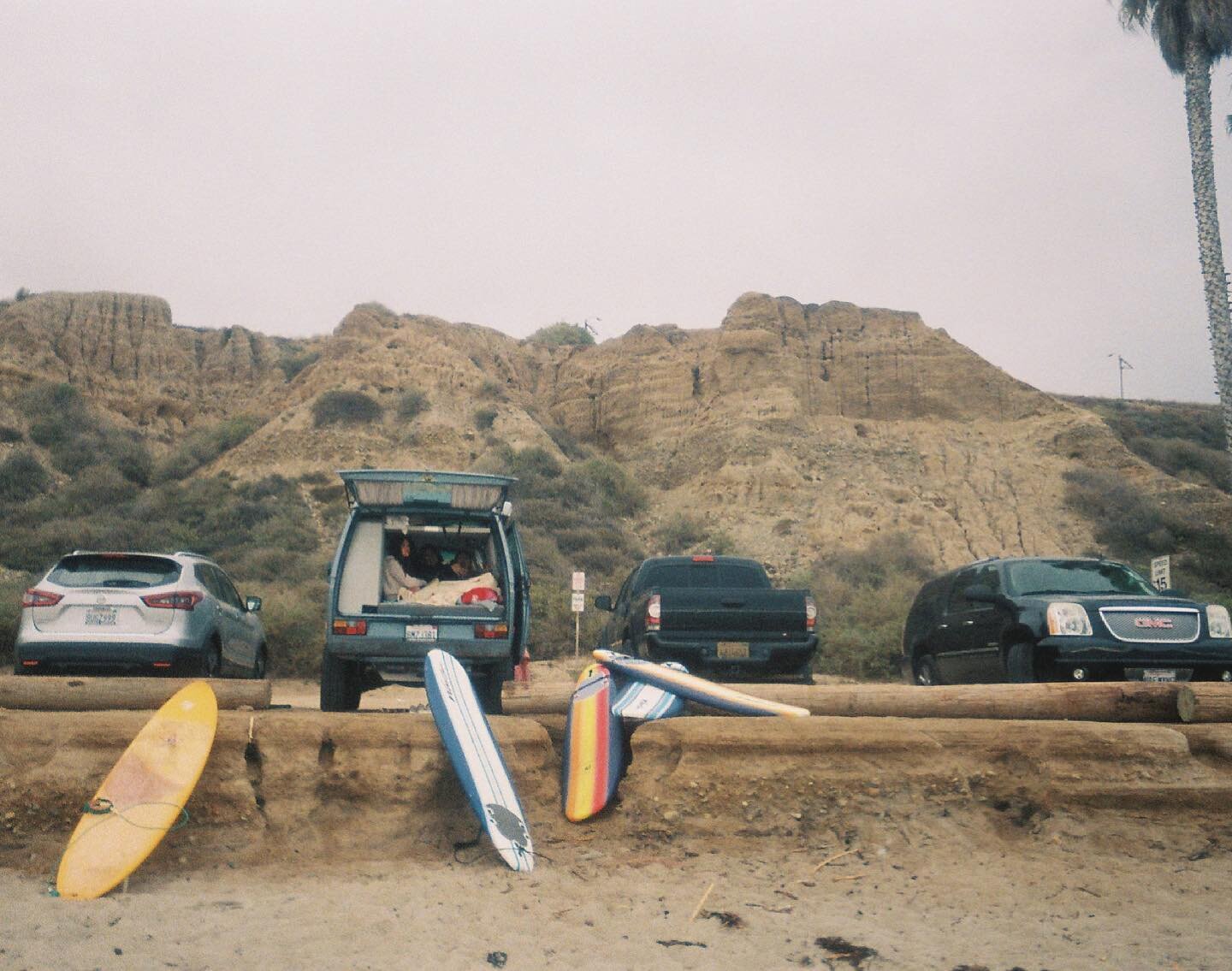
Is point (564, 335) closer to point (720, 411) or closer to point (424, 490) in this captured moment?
point (720, 411)

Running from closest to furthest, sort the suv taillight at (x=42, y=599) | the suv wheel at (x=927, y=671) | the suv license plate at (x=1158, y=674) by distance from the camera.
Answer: the suv license plate at (x=1158, y=674)
the suv taillight at (x=42, y=599)
the suv wheel at (x=927, y=671)

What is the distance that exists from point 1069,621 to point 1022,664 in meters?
0.57

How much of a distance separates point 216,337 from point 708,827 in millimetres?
53811

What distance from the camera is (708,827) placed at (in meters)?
6.08

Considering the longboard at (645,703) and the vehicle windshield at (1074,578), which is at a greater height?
the vehicle windshield at (1074,578)

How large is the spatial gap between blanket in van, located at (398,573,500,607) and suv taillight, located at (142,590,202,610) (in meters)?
2.39

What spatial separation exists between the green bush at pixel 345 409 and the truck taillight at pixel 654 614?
31657 millimetres

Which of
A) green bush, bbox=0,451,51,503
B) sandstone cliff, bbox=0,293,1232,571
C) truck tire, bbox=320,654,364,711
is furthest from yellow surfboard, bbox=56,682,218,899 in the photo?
green bush, bbox=0,451,51,503

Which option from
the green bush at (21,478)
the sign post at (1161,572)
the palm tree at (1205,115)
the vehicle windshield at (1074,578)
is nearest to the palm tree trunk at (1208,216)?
the palm tree at (1205,115)

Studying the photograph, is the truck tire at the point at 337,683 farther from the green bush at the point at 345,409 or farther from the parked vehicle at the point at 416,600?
the green bush at the point at 345,409

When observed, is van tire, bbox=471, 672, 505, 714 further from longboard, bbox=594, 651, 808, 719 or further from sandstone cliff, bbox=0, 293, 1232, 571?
sandstone cliff, bbox=0, 293, 1232, 571

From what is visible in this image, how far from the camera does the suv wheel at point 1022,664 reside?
9.07 meters

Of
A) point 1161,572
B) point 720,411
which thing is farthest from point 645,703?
point 720,411

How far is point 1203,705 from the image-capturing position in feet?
22.5
